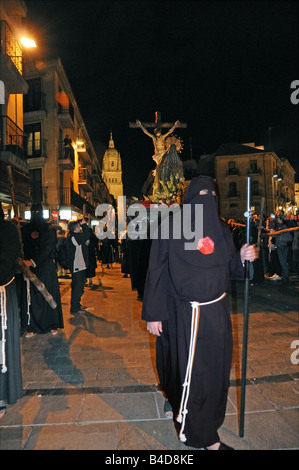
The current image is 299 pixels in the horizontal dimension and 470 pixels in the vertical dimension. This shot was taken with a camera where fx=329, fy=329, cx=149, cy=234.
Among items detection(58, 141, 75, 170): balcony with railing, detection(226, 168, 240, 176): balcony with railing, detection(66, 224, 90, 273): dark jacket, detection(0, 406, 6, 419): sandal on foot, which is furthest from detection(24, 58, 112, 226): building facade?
detection(226, 168, 240, 176): balcony with railing

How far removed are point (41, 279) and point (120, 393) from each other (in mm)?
2963

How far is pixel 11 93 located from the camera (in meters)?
15.5

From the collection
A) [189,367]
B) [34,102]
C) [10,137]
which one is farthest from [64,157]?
[189,367]

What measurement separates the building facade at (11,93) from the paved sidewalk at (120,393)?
364 inches

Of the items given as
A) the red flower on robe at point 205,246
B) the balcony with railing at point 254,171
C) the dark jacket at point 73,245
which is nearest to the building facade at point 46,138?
the dark jacket at point 73,245

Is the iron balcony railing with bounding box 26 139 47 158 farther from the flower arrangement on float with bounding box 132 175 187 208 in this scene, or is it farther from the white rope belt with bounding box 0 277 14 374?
the white rope belt with bounding box 0 277 14 374

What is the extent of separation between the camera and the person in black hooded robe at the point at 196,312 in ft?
8.63

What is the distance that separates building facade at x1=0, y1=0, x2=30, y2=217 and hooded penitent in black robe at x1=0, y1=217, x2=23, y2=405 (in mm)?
10199

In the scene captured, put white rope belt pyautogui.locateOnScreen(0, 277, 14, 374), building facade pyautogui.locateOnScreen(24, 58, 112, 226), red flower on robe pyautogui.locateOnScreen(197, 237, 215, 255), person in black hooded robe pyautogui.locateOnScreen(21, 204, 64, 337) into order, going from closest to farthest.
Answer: red flower on robe pyautogui.locateOnScreen(197, 237, 215, 255) → white rope belt pyautogui.locateOnScreen(0, 277, 14, 374) → person in black hooded robe pyautogui.locateOnScreen(21, 204, 64, 337) → building facade pyautogui.locateOnScreen(24, 58, 112, 226)

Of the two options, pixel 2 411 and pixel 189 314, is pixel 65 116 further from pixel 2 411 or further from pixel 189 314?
pixel 189 314

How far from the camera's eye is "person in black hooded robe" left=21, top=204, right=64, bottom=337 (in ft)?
19.1

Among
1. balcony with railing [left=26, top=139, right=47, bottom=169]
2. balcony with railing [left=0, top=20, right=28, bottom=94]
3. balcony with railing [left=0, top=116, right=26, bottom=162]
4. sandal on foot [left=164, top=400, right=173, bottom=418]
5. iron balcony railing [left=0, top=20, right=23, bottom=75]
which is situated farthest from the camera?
balcony with railing [left=26, top=139, right=47, bottom=169]

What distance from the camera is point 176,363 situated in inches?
112

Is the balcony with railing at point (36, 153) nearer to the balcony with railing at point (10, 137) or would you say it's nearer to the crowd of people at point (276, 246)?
the balcony with railing at point (10, 137)
